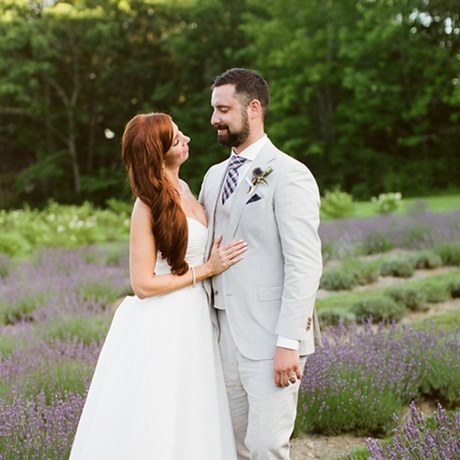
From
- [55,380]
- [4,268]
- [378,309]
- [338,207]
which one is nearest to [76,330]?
[55,380]

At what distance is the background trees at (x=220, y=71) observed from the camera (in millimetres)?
29891

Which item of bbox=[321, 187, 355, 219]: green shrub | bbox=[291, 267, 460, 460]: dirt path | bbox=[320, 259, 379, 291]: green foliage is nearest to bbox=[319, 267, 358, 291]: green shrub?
bbox=[320, 259, 379, 291]: green foliage

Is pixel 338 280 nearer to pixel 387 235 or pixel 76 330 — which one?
pixel 387 235

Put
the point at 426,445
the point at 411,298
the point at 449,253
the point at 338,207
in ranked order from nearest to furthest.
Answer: the point at 426,445, the point at 411,298, the point at 449,253, the point at 338,207

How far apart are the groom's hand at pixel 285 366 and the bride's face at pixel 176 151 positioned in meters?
1.02

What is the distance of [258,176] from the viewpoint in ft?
10.1

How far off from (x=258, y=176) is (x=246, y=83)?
16.0 inches

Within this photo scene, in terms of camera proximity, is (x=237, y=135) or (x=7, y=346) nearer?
(x=237, y=135)

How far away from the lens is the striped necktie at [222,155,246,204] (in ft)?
10.7

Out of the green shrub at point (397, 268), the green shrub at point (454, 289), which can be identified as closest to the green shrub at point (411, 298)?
the green shrub at point (454, 289)

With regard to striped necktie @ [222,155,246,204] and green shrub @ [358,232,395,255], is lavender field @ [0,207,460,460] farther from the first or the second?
green shrub @ [358,232,395,255]

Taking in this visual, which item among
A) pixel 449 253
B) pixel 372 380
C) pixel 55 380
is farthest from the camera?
pixel 449 253

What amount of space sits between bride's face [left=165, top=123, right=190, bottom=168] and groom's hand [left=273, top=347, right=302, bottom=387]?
1021mm

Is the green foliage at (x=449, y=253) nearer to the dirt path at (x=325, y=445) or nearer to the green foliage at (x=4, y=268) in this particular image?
the dirt path at (x=325, y=445)
